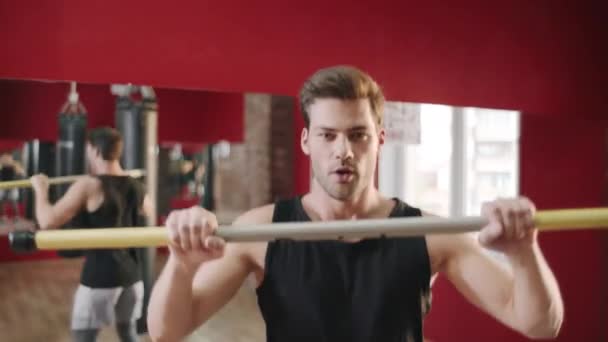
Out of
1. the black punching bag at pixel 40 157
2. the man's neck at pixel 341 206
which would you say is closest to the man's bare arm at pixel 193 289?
the man's neck at pixel 341 206

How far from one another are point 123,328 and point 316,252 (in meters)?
1.90

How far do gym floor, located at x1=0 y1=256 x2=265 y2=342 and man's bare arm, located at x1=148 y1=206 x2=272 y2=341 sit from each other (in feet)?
8.03

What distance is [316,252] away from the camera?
1.33m

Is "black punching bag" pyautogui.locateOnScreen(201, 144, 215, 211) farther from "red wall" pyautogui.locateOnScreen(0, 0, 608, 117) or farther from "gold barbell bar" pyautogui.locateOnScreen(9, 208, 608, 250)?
"gold barbell bar" pyautogui.locateOnScreen(9, 208, 608, 250)

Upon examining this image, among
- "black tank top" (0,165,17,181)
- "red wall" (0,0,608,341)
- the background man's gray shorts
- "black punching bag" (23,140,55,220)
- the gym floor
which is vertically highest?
"red wall" (0,0,608,341)

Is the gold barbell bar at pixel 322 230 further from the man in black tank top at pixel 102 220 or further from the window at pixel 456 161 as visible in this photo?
the window at pixel 456 161

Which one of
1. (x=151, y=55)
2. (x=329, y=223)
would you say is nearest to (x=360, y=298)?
(x=329, y=223)

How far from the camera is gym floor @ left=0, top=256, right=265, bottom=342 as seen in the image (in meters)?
4.20

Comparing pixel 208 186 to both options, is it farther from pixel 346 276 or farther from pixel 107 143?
pixel 346 276

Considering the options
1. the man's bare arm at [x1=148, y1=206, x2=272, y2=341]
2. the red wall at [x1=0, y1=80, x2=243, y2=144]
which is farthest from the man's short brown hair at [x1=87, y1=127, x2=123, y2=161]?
the man's bare arm at [x1=148, y1=206, x2=272, y2=341]

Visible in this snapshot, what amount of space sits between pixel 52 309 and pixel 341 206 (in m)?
4.17

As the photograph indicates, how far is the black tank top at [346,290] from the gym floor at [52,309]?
2561mm

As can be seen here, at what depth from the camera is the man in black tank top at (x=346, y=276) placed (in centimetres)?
126

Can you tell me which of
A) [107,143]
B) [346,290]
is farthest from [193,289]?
[107,143]
